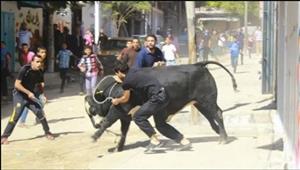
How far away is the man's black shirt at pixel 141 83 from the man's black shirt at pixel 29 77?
2.06 meters

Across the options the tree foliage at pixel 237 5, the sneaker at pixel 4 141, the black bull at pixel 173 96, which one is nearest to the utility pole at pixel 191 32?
the black bull at pixel 173 96

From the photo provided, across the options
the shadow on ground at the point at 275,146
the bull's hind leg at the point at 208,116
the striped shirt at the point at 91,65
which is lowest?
the shadow on ground at the point at 275,146

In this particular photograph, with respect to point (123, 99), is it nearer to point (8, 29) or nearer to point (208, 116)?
point (208, 116)

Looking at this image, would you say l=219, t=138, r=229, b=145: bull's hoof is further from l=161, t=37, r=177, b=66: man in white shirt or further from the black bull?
l=161, t=37, r=177, b=66: man in white shirt

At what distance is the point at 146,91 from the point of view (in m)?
8.42

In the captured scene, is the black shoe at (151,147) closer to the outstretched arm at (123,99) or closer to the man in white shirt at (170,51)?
the outstretched arm at (123,99)

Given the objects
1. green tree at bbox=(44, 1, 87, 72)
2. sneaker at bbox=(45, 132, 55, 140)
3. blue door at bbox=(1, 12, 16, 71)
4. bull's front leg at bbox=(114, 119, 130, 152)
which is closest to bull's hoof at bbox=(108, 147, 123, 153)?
bull's front leg at bbox=(114, 119, 130, 152)

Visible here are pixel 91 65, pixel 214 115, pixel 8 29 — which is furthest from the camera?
pixel 8 29

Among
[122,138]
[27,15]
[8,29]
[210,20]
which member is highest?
[27,15]

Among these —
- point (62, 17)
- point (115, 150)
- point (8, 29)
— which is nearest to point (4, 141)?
point (115, 150)

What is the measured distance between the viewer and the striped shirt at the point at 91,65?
13.0 metres

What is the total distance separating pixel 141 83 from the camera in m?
8.28

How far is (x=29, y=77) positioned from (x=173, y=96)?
2.41 metres

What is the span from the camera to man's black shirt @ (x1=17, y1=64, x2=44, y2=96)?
9.67 metres
